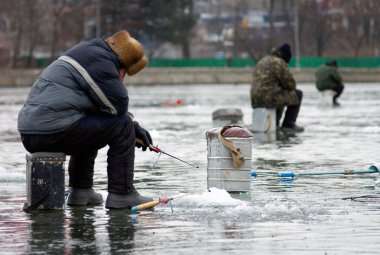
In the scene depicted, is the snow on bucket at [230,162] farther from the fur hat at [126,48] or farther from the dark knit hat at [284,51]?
the dark knit hat at [284,51]

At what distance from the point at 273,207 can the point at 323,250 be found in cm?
226

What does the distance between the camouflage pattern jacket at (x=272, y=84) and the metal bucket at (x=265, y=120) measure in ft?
0.47

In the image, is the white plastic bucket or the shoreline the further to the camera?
the shoreline

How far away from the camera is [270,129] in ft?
78.5

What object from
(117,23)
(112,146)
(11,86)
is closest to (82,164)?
(112,146)

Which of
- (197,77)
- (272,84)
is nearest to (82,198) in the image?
(272,84)

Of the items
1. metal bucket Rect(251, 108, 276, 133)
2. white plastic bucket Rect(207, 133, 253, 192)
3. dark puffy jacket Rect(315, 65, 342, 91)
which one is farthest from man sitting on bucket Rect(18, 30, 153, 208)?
dark puffy jacket Rect(315, 65, 342, 91)

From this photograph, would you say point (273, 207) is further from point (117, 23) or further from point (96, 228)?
point (117, 23)

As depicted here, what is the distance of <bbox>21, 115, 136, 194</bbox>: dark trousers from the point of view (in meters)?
11.0

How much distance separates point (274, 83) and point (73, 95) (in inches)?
509

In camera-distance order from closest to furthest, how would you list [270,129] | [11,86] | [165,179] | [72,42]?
[165,179] < [270,129] < [11,86] < [72,42]

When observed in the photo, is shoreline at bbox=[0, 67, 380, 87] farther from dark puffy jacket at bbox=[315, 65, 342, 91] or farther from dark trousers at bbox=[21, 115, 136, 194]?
dark trousers at bbox=[21, 115, 136, 194]

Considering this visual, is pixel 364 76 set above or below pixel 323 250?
below

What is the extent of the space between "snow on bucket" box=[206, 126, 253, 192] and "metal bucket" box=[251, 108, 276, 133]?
1118 cm
